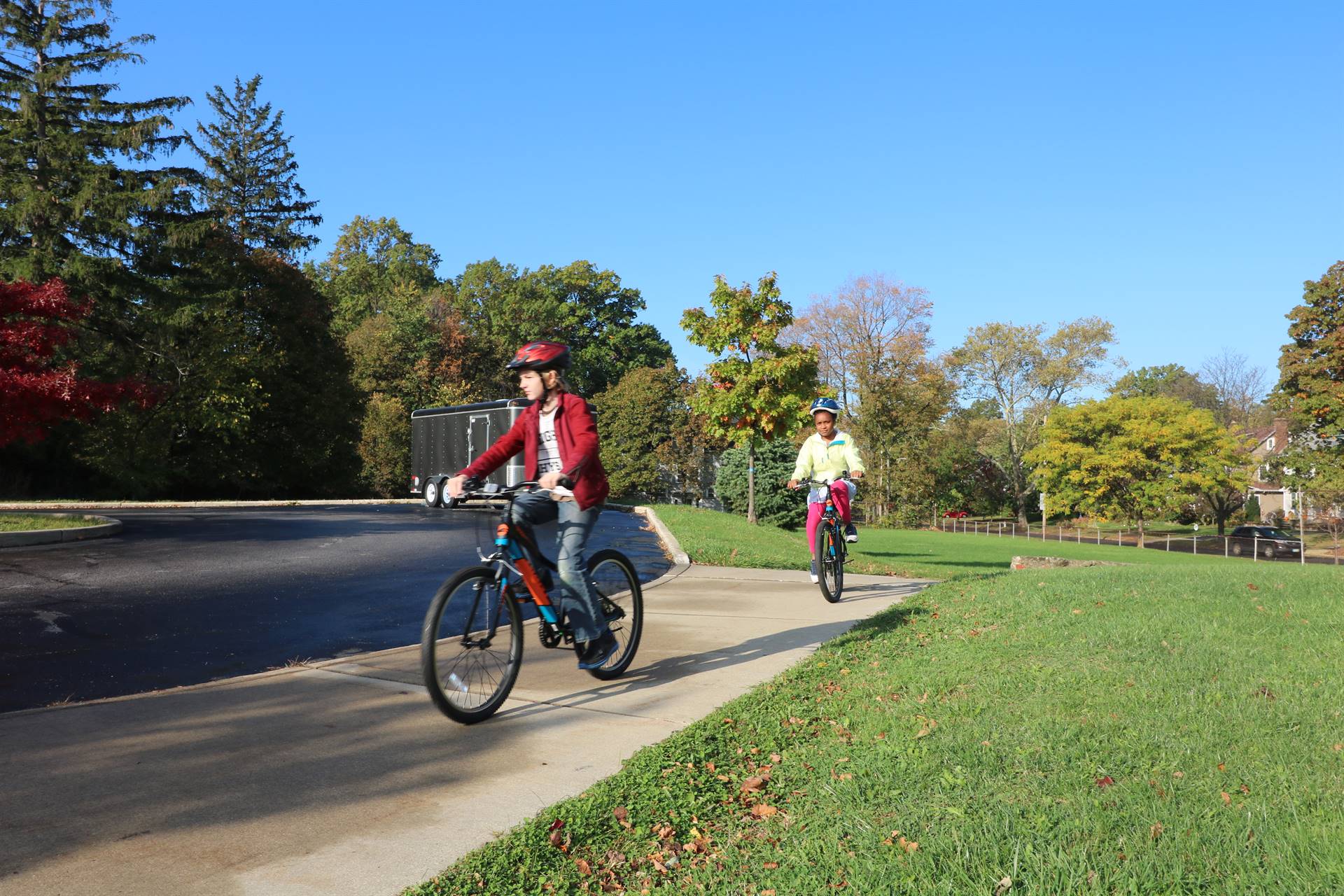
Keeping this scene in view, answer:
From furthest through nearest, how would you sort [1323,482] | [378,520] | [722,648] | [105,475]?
1. [1323,482]
2. [105,475]
3. [378,520]
4. [722,648]

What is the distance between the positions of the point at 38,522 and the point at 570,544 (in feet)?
45.3

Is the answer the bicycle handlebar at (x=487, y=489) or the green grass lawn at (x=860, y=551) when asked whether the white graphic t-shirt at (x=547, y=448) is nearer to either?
the bicycle handlebar at (x=487, y=489)

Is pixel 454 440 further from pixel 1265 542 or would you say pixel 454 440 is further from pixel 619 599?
pixel 1265 542

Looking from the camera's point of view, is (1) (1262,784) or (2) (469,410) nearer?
(1) (1262,784)

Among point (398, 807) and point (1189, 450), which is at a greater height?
point (1189, 450)

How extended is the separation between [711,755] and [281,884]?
188cm

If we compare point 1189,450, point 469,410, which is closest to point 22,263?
point 469,410

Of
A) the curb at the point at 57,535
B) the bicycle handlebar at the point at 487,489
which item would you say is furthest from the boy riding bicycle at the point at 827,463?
the curb at the point at 57,535

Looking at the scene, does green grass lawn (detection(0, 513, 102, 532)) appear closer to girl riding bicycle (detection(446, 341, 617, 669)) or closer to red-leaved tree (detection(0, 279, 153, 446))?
red-leaved tree (detection(0, 279, 153, 446))

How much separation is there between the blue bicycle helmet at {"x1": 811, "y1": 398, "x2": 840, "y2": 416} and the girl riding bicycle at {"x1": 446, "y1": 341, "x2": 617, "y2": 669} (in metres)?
4.14

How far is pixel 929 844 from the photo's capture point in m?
2.83

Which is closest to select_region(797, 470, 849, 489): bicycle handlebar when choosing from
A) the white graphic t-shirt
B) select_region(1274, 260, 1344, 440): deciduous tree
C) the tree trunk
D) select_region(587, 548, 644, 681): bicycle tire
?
select_region(587, 548, 644, 681): bicycle tire

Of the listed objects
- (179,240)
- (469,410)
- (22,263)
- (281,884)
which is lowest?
(281,884)

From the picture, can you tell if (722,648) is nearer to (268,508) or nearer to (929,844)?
(929,844)
